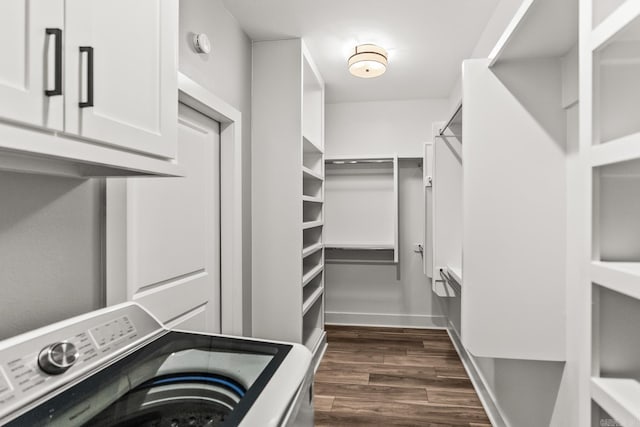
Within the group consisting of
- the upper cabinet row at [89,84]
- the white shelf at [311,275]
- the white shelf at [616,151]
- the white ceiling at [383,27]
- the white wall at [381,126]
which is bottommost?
the white shelf at [311,275]

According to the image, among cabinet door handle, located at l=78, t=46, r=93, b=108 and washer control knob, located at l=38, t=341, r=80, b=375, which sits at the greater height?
cabinet door handle, located at l=78, t=46, r=93, b=108

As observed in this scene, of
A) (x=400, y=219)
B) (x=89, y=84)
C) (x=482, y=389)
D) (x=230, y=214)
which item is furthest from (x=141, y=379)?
(x=400, y=219)

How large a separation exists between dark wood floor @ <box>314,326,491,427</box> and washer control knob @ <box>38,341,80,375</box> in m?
1.72

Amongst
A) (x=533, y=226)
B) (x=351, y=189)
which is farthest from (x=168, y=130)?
(x=351, y=189)

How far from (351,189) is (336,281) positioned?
3.50ft

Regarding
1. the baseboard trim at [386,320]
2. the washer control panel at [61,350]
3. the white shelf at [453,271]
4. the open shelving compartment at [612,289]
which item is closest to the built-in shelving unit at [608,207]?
the open shelving compartment at [612,289]

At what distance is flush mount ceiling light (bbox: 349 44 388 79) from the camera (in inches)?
109

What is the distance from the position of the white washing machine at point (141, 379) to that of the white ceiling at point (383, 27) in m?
2.02

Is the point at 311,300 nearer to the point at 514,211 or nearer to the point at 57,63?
the point at 514,211

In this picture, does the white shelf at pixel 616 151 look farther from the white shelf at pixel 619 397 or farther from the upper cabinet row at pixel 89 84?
the upper cabinet row at pixel 89 84

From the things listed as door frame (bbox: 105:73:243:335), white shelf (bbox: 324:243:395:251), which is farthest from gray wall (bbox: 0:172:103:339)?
white shelf (bbox: 324:243:395:251)

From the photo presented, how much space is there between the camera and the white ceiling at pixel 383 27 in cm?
228

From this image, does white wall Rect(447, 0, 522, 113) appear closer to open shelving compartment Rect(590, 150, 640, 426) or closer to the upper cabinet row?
open shelving compartment Rect(590, 150, 640, 426)

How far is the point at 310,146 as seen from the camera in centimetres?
322
